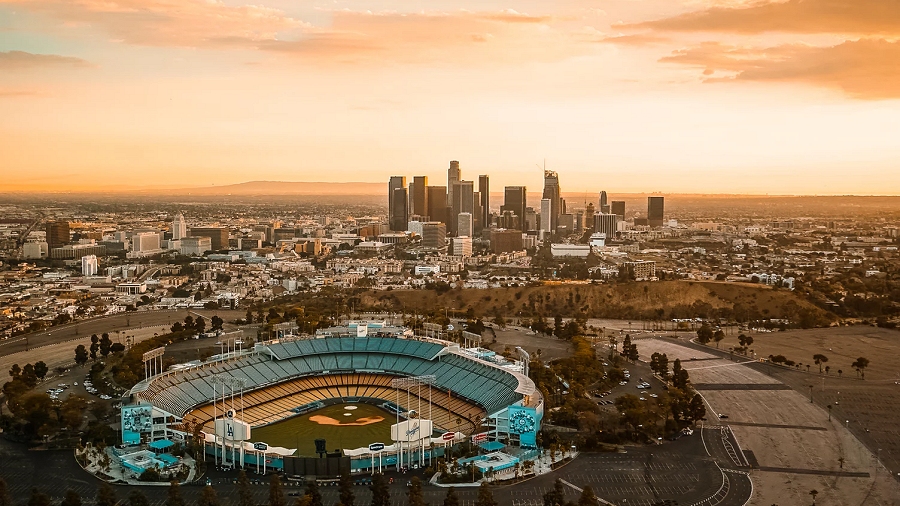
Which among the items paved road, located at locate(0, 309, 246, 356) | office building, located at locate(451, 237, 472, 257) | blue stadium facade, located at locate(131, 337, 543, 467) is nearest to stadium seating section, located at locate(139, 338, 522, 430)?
blue stadium facade, located at locate(131, 337, 543, 467)

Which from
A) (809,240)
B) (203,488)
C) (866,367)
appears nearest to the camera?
(203,488)

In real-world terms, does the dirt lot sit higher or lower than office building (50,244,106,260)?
lower

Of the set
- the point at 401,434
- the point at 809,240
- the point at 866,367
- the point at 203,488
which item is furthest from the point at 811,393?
the point at 809,240

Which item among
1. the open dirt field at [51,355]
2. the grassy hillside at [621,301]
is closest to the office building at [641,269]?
the grassy hillside at [621,301]

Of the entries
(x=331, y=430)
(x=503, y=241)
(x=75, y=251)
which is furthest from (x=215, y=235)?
(x=331, y=430)

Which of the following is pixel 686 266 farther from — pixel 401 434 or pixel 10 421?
pixel 10 421

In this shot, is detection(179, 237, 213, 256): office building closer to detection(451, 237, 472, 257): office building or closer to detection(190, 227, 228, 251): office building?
detection(190, 227, 228, 251): office building

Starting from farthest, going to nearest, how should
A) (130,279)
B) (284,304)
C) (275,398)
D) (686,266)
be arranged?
(686,266) < (130,279) < (284,304) < (275,398)
